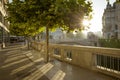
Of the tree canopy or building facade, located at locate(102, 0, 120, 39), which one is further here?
building facade, located at locate(102, 0, 120, 39)

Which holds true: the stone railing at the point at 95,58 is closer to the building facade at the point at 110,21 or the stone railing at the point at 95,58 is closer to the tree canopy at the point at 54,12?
the tree canopy at the point at 54,12

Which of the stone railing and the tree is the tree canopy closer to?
the tree

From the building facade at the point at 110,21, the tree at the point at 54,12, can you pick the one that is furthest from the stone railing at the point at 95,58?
the building facade at the point at 110,21

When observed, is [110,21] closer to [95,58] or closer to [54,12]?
[54,12]

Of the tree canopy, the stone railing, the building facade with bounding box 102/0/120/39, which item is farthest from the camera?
the building facade with bounding box 102/0/120/39

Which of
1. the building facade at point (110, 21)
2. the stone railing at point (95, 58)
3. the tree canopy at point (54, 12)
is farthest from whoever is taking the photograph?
the building facade at point (110, 21)

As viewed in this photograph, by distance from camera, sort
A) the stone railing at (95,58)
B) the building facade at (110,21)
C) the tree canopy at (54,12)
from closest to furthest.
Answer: the stone railing at (95,58) → the tree canopy at (54,12) → the building facade at (110,21)

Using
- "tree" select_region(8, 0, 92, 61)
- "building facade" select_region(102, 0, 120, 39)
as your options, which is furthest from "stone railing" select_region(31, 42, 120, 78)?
"building facade" select_region(102, 0, 120, 39)

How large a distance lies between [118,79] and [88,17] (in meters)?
7.26

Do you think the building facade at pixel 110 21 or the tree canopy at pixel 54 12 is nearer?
the tree canopy at pixel 54 12

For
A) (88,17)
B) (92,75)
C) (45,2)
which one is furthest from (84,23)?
(92,75)

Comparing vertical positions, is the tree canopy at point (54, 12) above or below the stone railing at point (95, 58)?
above

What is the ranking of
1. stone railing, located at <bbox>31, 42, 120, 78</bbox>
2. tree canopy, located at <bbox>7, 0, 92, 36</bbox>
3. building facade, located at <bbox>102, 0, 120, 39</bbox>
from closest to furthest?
1. stone railing, located at <bbox>31, 42, 120, 78</bbox>
2. tree canopy, located at <bbox>7, 0, 92, 36</bbox>
3. building facade, located at <bbox>102, 0, 120, 39</bbox>

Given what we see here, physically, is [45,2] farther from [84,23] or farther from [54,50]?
[54,50]
